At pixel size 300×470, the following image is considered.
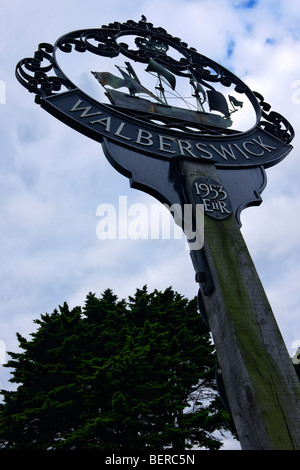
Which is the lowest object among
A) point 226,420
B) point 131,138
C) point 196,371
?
point 131,138

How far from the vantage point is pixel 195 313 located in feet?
56.1

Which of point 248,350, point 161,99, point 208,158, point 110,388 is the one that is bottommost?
point 248,350

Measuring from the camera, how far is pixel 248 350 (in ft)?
8.45

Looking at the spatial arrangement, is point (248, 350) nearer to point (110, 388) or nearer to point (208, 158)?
point (208, 158)

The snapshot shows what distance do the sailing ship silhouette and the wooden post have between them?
1.74 meters

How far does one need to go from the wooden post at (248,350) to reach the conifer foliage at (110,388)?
30.7 feet

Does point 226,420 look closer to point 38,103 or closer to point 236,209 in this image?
point 236,209

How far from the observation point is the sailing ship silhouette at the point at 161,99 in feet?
14.3

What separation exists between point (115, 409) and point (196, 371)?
3674 millimetres

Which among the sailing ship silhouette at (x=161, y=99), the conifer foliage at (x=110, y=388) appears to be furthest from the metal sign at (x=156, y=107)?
the conifer foliage at (x=110, y=388)

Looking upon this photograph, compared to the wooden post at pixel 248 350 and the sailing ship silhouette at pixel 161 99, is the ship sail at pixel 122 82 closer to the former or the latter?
the sailing ship silhouette at pixel 161 99

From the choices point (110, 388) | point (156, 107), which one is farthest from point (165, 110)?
point (110, 388)

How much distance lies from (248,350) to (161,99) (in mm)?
3309

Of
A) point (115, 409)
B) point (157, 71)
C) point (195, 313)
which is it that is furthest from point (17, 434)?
point (157, 71)
